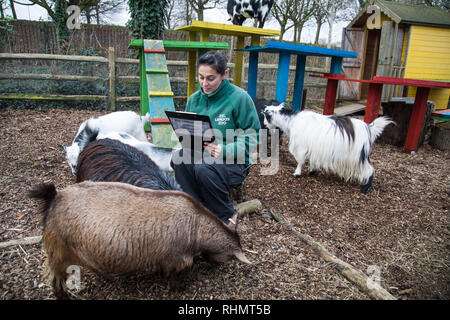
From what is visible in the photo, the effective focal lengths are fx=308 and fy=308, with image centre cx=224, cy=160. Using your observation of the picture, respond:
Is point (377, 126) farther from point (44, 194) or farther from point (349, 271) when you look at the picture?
point (44, 194)

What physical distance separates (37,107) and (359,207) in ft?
24.5

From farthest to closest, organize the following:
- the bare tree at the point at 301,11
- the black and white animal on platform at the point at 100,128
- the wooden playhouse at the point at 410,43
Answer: the bare tree at the point at 301,11
the wooden playhouse at the point at 410,43
the black and white animal on platform at the point at 100,128

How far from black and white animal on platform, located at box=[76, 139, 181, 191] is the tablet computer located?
0.38 metres

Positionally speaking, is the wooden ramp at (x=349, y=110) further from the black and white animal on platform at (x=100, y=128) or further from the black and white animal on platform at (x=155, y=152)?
the black and white animal on platform at (x=155, y=152)

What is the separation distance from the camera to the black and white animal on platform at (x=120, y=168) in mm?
2156

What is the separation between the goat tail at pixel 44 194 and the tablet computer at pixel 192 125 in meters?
0.91

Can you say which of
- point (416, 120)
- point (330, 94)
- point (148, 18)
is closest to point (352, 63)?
point (330, 94)

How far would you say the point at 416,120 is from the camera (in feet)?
18.1

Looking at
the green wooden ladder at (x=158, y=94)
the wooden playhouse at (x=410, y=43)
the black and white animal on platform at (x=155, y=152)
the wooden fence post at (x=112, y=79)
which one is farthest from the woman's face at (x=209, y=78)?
the wooden playhouse at (x=410, y=43)

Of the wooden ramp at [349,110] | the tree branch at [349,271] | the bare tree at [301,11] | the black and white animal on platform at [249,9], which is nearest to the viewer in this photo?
the tree branch at [349,271]

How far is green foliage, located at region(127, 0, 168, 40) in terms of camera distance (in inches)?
336

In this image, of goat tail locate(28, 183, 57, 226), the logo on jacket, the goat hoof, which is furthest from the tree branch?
goat tail locate(28, 183, 57, 226)

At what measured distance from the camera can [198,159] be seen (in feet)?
8.55

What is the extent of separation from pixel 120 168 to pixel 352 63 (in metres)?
10.6
